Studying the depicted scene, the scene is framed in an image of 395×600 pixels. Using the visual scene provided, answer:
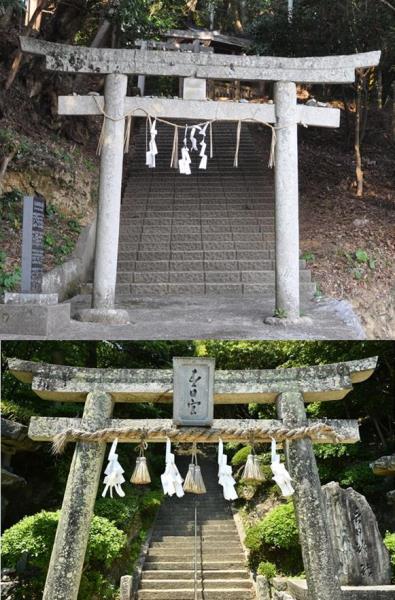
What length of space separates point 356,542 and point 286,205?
490 centimetres

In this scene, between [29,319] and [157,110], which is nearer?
[29,319]

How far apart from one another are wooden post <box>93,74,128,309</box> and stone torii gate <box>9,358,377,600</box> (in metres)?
2.70

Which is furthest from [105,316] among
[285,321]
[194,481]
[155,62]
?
[155,62]

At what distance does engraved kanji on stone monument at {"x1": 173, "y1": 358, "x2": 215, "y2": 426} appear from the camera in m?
5.82

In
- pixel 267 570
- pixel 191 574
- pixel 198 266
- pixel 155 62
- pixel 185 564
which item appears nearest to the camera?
pixel 155 62

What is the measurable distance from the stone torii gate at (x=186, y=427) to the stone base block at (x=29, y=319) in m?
1.46

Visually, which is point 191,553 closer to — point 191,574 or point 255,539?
point 191,574

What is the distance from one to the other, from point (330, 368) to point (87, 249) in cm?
648

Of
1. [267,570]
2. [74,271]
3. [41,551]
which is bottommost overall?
[267,570]

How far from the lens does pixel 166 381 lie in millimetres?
6059

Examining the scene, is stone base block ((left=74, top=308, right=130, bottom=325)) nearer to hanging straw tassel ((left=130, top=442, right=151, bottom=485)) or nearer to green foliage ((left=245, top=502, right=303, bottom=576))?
hanging straw tassel ((left=130, top=442, right=151, bottom=485))

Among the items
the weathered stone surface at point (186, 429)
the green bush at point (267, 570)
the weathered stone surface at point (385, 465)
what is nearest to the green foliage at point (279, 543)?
the green bush at point (267, 570)

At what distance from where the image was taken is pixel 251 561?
12031mm

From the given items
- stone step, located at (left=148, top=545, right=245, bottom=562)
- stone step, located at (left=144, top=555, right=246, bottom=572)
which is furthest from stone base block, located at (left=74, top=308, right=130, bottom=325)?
stone step, located at (left=148, top=545, right=245, bottom=562)
